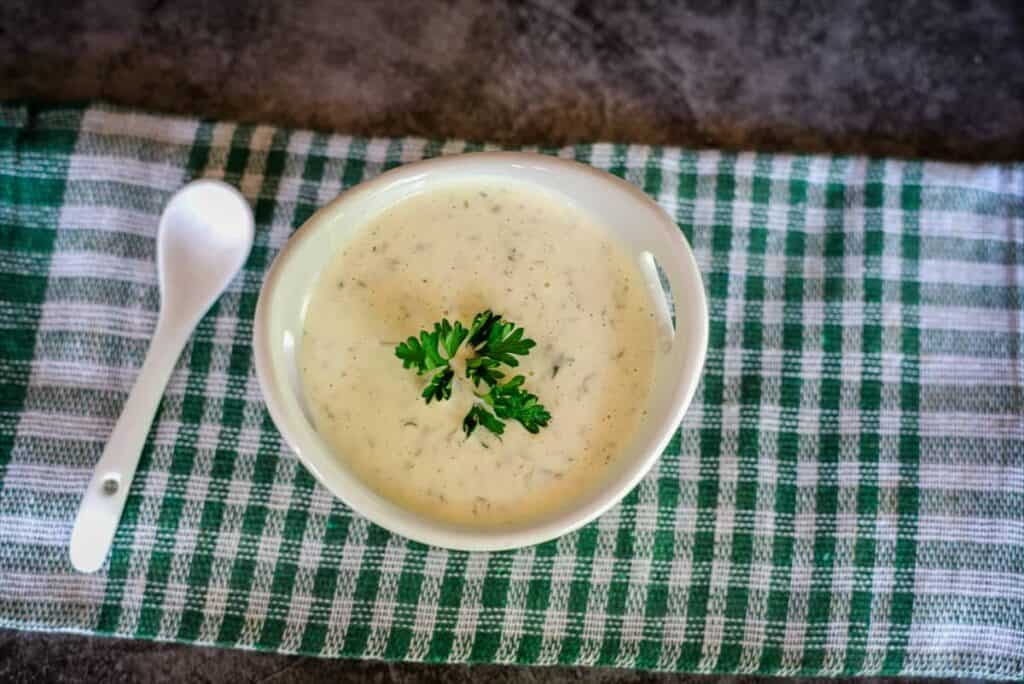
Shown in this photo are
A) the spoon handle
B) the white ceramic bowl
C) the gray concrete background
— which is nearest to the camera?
the white ceramic bowl

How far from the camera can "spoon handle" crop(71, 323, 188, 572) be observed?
3.99 ft

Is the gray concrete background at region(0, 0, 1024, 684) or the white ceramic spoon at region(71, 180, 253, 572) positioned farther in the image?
the gray concrete background at region(0, 0, 1024, 684)

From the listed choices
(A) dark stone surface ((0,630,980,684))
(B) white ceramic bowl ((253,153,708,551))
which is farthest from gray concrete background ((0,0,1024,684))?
(A) dark stone surface ((0,630,980,684))

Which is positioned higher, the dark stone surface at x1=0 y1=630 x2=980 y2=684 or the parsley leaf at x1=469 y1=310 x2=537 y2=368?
the parsley leaf at x1=469 y1=310 x2=537 y2=368

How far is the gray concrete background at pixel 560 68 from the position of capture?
1.42 metres

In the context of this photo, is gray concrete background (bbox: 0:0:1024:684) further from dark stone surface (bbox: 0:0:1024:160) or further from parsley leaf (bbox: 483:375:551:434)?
parsley leaf (bbox: 483:375:551:434)

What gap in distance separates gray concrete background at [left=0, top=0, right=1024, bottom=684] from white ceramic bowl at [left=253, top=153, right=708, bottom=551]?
12.7 inches

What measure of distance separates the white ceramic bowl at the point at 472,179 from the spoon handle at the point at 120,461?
0.86 ft

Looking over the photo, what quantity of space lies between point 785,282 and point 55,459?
961 millimetres

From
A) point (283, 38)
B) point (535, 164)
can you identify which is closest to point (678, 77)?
point (535, 164)

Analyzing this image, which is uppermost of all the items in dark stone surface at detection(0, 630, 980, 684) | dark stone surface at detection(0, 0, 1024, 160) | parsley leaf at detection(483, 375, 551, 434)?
dark stone surface at detection(0, 0, 1024, 160)

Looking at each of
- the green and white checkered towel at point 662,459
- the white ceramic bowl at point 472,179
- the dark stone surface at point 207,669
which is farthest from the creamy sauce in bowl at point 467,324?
the dark stone surface at point 207,669

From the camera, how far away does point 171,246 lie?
1.28 meters

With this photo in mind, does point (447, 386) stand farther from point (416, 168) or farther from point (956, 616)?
point (956, 616)
